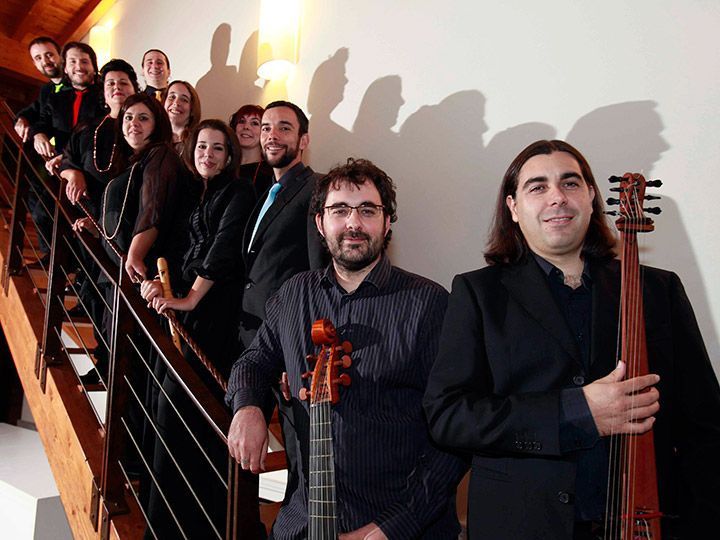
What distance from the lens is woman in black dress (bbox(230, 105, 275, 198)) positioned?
3080 mm

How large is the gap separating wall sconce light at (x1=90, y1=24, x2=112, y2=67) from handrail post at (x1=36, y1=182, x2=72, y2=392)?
3473 mm

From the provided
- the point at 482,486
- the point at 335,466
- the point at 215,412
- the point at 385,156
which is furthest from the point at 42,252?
the point at 482,486

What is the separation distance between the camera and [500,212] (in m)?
1.54

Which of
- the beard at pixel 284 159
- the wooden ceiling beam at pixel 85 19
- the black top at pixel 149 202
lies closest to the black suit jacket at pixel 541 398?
the beard at pixel 284 159

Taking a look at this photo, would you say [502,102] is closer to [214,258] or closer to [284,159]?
[284,159]

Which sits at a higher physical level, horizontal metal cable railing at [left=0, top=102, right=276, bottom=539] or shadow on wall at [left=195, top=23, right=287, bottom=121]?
shadow on wall at [left=195, top=23, right=287, bottom=121]

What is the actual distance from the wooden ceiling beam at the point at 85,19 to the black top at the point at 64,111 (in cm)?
237

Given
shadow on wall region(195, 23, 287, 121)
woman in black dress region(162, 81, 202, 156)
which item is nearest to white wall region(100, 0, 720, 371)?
shadow on wall region(195, 23, 287, 121)

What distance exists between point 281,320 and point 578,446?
2.81 feet

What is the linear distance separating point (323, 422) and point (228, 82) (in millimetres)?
3461

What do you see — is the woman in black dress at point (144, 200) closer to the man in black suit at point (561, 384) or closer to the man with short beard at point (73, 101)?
the man with short beard at point (73, 101)

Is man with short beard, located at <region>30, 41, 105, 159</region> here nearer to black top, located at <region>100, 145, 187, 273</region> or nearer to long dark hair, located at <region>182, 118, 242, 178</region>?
black top, located at <region>100, 145, 187, 273</region>

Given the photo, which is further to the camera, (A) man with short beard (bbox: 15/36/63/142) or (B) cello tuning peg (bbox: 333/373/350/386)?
(A) man with short beard (bbox: 15/36/63/142)

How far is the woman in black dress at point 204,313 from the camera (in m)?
2.15
